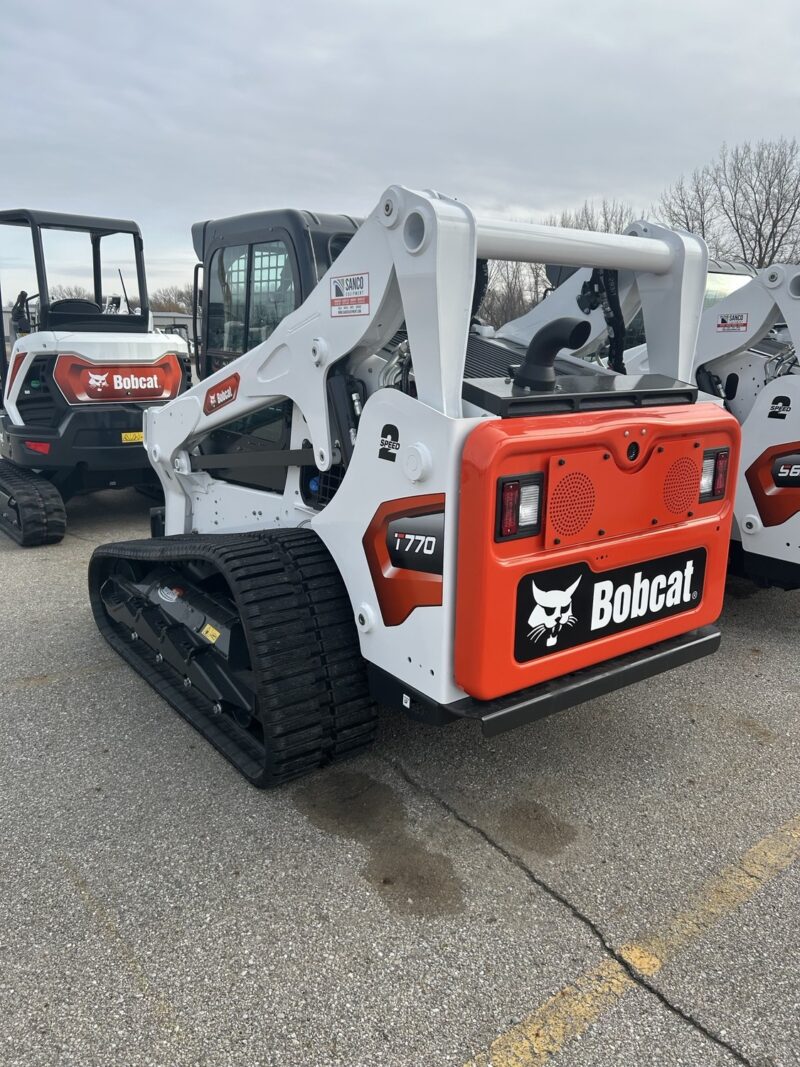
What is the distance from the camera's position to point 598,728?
3559mm

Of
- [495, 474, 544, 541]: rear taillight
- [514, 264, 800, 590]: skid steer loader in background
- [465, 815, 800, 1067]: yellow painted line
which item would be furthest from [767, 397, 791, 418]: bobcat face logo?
[495, 474, 544, 541]: rear taillight

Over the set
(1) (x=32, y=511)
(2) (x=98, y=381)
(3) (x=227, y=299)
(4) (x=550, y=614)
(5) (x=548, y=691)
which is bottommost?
(1) (x=32, y=511)

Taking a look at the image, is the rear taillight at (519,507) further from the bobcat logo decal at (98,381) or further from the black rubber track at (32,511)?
the bobcat logo decal at (98,381)

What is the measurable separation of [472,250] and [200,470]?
7.49 feet

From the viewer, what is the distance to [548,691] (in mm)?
2658

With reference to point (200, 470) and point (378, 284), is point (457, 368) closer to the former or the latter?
point (378, 284)

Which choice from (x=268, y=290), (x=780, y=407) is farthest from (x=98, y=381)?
(x=780, y=407)

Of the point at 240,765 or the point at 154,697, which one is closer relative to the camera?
the point at 240,765

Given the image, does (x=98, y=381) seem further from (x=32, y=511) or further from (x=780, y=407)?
(x=780, y=407)

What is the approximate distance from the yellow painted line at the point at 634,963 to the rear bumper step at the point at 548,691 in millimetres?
676

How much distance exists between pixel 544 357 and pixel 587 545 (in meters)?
0.65

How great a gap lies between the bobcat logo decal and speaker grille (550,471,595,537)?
5494 mm

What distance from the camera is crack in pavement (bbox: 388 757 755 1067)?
202cm

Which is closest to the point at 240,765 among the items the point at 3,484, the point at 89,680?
the point at 89,680
